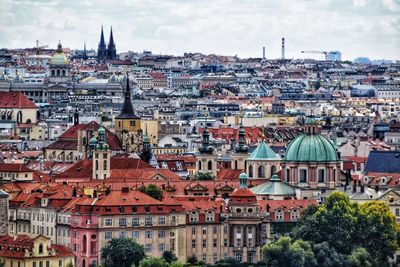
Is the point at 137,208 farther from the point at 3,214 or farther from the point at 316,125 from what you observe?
the point at 316,125

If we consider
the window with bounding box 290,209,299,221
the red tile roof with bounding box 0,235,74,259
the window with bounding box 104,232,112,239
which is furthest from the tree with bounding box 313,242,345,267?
the red tile roof with bounding box 0,235,74,259

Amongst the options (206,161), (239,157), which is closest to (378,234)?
(206,161)

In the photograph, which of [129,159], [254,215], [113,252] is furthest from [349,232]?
[129,159]

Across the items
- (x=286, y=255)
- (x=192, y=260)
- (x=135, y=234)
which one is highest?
(x=135, y=234)

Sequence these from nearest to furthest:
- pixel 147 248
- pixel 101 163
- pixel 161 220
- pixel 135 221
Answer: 1. pixel 147 248
2. pixel 135 221
3. pixel 161 220
4. pixel 101 163

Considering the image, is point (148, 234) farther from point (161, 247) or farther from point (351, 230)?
point (351, 230)

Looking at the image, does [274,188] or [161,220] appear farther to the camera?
[274,188]

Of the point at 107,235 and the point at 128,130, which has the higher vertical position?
the point at 128,130

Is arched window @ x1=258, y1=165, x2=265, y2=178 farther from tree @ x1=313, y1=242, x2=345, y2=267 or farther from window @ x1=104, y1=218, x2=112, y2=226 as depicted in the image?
window @ x1=104, y1=218, x2=112, y2=226
